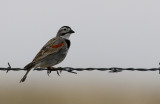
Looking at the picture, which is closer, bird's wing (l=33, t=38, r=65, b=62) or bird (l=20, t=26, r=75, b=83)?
bird (l=20, t=26, r=75, b=83)

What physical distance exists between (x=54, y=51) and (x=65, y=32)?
94cm

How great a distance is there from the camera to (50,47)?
16703mm

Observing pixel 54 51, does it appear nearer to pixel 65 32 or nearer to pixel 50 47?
pixel 50 47

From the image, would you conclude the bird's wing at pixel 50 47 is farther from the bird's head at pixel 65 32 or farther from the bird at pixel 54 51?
the bird's head at pixel 65 32

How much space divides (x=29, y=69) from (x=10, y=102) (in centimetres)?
983

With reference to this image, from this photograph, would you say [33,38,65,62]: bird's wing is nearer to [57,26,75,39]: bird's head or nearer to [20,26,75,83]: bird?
[20,26,75,83]: bird

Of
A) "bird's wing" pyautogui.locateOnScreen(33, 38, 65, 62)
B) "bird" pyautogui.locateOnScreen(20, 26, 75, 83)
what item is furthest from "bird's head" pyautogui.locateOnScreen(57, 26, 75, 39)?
"bird's wing" pyautogui.locateOnScreen(33, 38, 65, 62)

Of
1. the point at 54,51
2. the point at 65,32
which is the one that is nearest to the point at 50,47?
the point at 54,51

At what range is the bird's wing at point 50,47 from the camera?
16.4 meters

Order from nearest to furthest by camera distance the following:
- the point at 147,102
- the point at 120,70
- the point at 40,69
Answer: the point at 120,70, the point at 40,69, the point at 147,102

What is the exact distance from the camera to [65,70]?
50.0 feet

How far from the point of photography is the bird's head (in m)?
17.4

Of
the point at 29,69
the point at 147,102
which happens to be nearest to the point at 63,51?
the point at 29,69

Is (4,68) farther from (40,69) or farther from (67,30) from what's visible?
(67,30)
